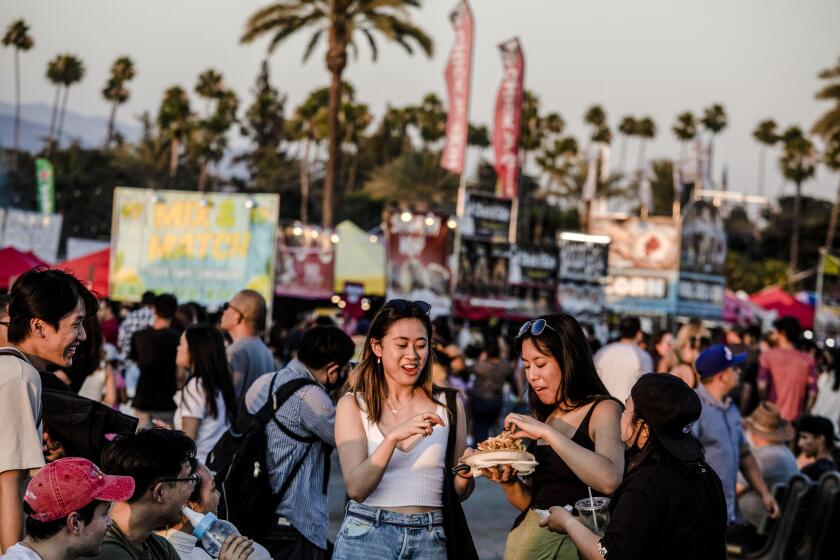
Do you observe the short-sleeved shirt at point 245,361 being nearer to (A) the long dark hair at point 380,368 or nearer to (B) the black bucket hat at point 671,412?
(A) the long dark hair at point 380,368

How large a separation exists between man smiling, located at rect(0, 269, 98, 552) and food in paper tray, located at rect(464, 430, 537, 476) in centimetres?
157

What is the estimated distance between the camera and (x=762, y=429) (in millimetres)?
8766

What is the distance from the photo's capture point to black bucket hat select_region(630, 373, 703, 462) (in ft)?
12.8

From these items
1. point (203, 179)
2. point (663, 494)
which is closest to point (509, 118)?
point (663, 494)

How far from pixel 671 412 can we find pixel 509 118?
3061 centimetres

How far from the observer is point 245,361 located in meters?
7.60

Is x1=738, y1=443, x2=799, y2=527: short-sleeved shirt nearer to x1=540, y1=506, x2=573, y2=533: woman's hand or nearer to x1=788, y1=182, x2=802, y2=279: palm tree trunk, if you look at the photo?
x1=540, y1=506, x2=573, y2=533: woman's hand

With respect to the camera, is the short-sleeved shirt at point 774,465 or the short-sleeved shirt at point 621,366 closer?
the short-sleeved shirt at point 774,465

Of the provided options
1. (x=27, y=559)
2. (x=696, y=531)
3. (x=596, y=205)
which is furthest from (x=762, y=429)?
(x=596, y=205)

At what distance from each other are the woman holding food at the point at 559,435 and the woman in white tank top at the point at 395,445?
27 centimetres

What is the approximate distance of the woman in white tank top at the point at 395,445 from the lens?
442 cm

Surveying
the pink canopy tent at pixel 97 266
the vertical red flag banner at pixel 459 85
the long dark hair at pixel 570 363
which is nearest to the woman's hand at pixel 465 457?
the long dark hair at pixel 570 363

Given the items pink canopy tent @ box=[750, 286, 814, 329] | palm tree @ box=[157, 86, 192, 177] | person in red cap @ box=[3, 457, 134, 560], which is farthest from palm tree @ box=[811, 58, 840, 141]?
person in red cap @ box=[3, 457, 134, 560]

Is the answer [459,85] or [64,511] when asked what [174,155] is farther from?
[64,511]
